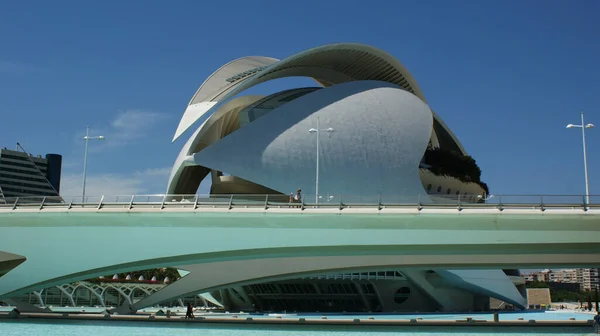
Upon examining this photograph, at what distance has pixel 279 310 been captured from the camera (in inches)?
1455

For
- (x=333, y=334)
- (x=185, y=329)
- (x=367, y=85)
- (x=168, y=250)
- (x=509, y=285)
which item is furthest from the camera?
(x=509, y=285)

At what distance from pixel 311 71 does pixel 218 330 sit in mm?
20681

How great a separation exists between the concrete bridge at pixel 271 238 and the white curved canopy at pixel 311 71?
7256mm

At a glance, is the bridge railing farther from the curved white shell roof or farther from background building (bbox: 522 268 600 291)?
background building (bbox: 522 268 600 291)

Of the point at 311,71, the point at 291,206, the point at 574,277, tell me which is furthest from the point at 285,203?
the point at 574,277

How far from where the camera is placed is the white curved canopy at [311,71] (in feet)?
104

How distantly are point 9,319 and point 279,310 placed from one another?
16186 mm

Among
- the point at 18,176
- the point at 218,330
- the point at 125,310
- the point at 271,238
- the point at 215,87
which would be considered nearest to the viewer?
the point at 218,330

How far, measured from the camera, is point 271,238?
22.4 meters

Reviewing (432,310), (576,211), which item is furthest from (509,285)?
(576,211)

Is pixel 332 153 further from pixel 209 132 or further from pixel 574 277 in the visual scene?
pixel 574 277

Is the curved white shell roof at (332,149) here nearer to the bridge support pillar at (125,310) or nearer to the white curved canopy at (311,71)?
the white curved canopy at (311,71)

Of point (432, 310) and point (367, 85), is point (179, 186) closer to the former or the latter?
point (367, 85)

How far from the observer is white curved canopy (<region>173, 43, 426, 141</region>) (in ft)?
104
